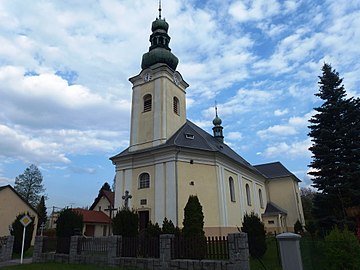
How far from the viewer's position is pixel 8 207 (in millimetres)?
25469

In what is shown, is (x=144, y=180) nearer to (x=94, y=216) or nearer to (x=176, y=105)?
(x=176, y=105)

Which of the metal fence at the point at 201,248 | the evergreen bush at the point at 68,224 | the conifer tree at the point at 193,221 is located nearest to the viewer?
the metal fence at the point at 201,248

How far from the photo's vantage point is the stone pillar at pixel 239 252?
353 inches

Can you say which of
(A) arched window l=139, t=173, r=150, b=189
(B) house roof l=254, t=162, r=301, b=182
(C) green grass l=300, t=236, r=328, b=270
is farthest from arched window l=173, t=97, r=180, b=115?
(B) house roof l=254, t=162, r=301, b=182

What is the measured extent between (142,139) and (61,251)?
10876mm

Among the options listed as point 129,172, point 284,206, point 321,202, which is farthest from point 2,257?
point 284,206

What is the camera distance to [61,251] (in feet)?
46.9

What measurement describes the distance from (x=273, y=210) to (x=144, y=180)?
1823 cm

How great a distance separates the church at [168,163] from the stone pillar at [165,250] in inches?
304

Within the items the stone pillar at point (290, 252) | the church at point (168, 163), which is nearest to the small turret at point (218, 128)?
the church at point (168, 163)

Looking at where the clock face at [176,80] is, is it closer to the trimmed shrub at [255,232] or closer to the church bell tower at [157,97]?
the church bell tower at [157,97]

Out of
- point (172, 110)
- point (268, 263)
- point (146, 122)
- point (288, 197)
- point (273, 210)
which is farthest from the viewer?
point (288, 197)

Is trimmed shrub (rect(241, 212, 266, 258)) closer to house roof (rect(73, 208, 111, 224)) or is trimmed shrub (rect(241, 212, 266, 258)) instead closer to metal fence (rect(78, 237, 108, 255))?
metal fence (rect(78, 237, 108, 255))

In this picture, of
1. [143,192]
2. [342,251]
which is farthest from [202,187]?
[342,251]
